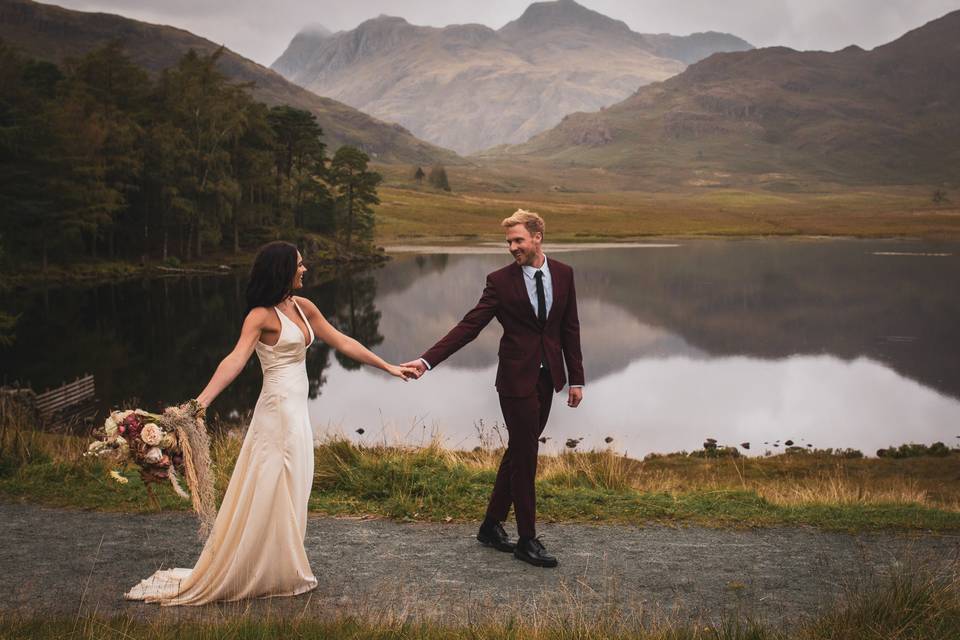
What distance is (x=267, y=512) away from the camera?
A: 659cm

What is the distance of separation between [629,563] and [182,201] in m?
62.0

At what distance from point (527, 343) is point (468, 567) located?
2052mm

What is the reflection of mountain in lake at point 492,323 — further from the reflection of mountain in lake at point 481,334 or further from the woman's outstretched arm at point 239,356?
the woman's outstretched arm at point 239,356

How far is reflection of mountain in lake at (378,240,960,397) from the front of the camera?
41.7 metres

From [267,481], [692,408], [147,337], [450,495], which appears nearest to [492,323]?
[147,337]

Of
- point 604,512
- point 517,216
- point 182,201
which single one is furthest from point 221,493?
point 182,201

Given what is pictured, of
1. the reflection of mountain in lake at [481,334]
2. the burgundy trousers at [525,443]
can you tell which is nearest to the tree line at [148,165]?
the reflection of mountain in lake at [481,334]

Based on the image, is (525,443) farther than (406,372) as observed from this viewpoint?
No

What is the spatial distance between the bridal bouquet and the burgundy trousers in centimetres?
257

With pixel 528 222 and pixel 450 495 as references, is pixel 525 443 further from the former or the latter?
pixel 450 495

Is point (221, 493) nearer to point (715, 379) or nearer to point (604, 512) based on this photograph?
point (604, 512)

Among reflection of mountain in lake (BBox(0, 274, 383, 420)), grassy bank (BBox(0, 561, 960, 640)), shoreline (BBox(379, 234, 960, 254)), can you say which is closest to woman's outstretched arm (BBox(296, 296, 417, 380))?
grassy bank (BBox(0, 561, 960, 640))

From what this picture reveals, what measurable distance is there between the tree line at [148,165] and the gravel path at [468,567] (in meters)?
48.0

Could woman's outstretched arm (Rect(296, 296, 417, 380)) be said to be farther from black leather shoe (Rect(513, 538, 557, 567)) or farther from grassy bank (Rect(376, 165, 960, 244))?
grassy bank (Rect(376, 165, 960, 244))
